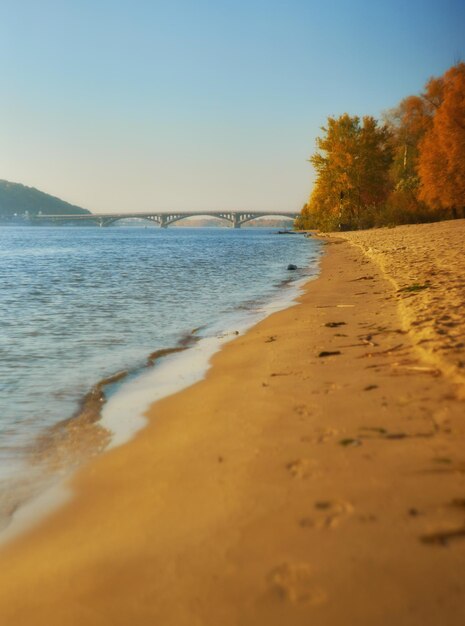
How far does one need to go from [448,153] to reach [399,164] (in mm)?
19118

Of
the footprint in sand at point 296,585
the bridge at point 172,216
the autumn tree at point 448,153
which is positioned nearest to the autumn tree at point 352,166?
the autumn tree at point 448,153

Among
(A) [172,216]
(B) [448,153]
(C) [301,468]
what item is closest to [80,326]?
(C) [301,468]

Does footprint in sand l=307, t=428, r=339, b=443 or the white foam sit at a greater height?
footprint in sand l=307, t=428, r=339, b=443

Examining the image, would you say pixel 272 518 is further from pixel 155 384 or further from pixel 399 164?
pixel 399 164

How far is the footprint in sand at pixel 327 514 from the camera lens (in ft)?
8.06

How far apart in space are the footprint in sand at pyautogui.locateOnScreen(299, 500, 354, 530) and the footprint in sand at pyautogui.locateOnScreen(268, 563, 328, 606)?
296mm

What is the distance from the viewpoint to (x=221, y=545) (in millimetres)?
2385

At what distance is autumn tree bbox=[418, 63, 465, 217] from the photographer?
111ft

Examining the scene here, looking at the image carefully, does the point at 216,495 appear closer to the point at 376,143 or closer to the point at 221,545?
the point at 221,545

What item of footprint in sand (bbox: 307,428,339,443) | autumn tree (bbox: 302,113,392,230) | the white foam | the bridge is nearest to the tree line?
autumn tree (bbox: 302,113,392,230)

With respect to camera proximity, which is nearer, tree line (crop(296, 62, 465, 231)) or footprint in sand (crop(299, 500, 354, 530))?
footprint in sand (crop(299, 500, 354, 530))

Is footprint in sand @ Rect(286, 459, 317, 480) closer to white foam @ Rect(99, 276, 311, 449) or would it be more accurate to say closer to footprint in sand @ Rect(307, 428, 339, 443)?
footprint in sand @ Rect(307, 428, 339, 443)

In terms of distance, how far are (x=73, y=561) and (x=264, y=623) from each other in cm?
98

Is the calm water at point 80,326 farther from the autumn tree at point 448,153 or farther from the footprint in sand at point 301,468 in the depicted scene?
the autumn tree at point 448,153
